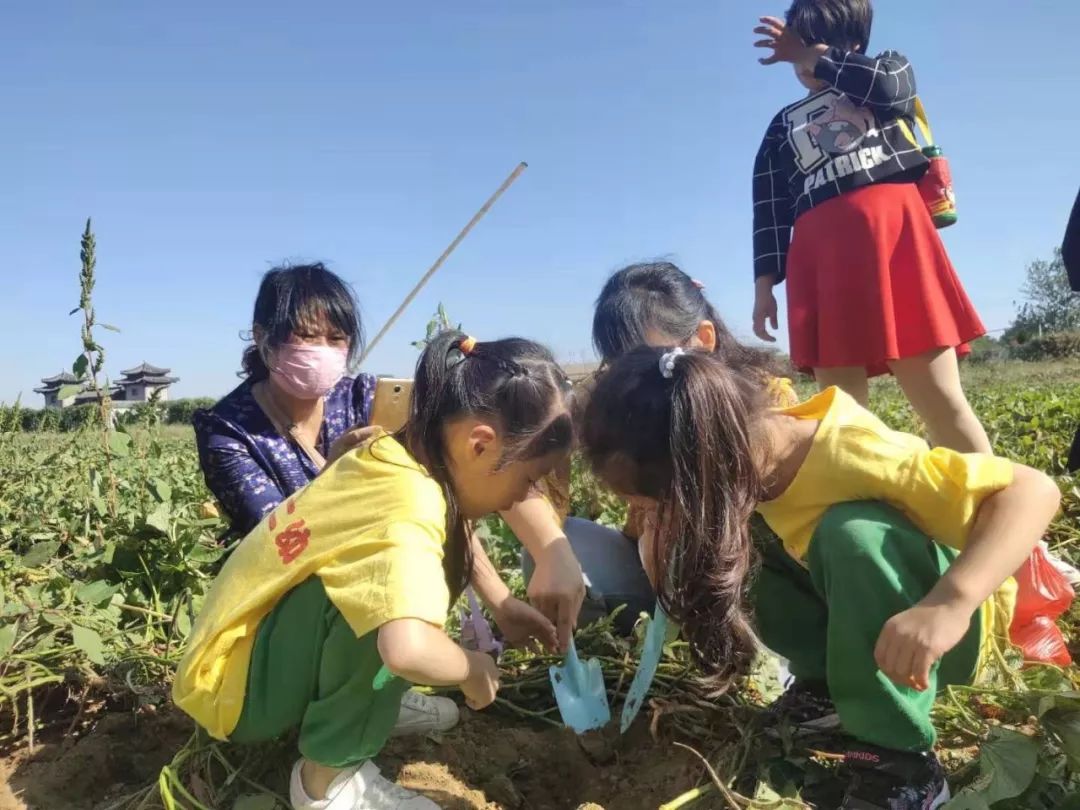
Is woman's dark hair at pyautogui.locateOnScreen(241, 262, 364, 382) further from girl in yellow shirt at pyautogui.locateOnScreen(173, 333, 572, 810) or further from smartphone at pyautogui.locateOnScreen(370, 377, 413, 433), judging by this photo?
girl in yellow shirt at pyautogui.locateOnScreen(173, 333, 572, 810)

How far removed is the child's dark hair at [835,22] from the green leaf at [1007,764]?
1.78 m

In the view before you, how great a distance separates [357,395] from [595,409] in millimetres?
1207

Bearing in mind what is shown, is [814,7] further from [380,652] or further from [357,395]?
[380,652]

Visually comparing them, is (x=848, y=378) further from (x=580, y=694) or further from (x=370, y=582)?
(x=370, y=582)

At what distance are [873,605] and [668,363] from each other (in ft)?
1.45

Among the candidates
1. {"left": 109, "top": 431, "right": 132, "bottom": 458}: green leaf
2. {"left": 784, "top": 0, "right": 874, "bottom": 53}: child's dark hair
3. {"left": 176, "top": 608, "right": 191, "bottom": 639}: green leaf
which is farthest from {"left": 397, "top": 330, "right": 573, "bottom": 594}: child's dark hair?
{"left": 784, "top": 0, "right": 874, "bottom": 53}: child's dark hair

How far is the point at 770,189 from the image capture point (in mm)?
2471

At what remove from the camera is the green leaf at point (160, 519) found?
1.93 metres

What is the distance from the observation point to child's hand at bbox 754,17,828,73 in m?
2.23

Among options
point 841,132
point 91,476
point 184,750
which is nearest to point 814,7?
point 841,132

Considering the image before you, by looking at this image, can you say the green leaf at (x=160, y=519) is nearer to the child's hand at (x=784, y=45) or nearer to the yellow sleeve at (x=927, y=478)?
the yellow sleeve at (x=927, y=478)

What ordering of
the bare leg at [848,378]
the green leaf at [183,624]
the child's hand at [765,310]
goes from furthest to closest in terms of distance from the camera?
the child's hand at [765,310]
the bare leg at [848,378]
the green leaf at [183,624]

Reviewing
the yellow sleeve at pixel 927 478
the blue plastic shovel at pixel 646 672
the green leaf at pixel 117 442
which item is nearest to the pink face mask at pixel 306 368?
the green leaf at pixel 117 442

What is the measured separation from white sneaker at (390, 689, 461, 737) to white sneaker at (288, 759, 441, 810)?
0.22 meters
